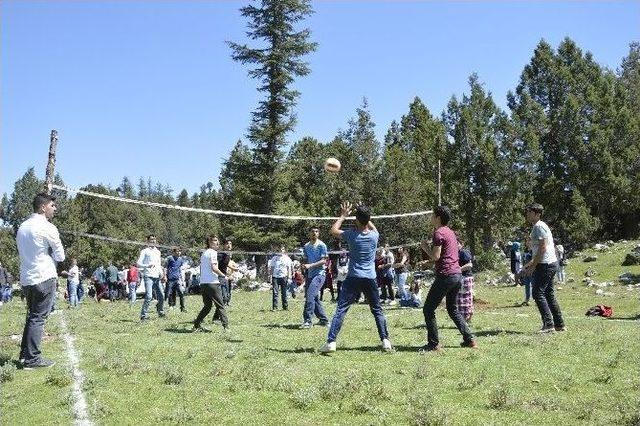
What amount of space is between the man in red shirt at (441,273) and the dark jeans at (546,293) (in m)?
2.22

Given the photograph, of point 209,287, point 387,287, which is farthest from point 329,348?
point 387,287

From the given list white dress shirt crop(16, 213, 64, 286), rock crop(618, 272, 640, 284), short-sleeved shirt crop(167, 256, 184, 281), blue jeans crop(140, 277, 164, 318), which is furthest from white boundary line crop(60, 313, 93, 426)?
rock crop(618, 272, 640, 284)

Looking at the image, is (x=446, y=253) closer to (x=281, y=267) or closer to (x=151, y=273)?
(x=151, y=273)

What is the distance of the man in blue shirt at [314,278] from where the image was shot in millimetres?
12578

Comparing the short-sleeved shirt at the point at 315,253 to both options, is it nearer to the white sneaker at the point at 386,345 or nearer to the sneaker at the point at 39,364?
the white sneaker at the point at 386,345

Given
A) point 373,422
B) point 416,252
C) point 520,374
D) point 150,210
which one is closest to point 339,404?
point 373,422

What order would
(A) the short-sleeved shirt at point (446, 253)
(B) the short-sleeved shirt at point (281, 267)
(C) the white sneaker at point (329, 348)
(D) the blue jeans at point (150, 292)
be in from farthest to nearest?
1. (B) the short-sleeved shirt at point (281, 267)
2. (D) the blue jeans at point (150, 292)
3. (A) the short-sleeved shirt at point (446, 253)
4. (C) the white sneaker at point (329, 348)

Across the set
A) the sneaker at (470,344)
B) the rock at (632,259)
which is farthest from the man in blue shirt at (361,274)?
the rock at (632,259)

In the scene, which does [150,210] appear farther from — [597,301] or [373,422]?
[373,422]

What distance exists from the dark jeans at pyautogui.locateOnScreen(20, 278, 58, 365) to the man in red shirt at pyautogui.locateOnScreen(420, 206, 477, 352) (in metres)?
5.46

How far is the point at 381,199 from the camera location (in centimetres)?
4553

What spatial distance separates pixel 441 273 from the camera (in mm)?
8945

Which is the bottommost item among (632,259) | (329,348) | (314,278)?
(329,348)

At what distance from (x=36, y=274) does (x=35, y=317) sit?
0.59 meters
